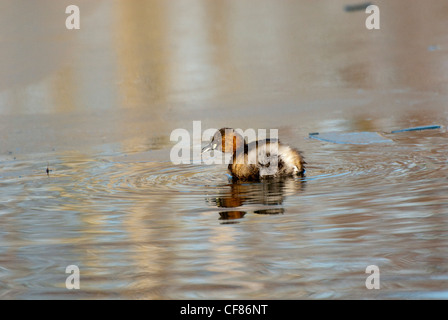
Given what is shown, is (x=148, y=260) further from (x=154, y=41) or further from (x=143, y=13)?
(x=143, y=13)

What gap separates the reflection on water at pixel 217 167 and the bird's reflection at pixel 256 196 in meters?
0.03

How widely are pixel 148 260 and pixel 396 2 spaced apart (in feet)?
45.6

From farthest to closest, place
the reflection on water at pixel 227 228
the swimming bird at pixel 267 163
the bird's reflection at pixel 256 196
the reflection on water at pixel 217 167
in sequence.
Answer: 1. the swimming bird at pixel 267 163
2. the bird's reflection at pixel 256 196
3. the reflection on water at pixel 217 167
4. the reflection on water at pixel 227 228

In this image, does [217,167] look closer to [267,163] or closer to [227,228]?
[267,163]

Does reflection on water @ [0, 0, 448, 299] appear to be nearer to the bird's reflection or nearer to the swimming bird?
the bird's reflection

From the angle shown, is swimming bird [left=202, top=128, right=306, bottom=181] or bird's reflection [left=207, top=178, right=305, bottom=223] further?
swimming bird [left=202, top=128, right=306, bottom=181]

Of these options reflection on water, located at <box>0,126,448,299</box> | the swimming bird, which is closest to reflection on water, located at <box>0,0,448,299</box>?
reflection on water, located at <box>0,126,448,299</box>

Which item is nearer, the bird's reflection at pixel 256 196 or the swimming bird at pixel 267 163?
the bird's reflection at pixel 256 196

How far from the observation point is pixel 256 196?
21.5 ft

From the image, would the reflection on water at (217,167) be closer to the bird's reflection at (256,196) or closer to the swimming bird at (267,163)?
the bird's reflection at (256,196)

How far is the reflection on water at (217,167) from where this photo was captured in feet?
14.7

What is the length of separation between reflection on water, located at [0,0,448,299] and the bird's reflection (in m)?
0.03

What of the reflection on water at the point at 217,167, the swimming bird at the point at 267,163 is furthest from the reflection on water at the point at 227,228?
the swimming bird at the point at 267,163

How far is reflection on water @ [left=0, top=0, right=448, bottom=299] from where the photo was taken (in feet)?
14.7
